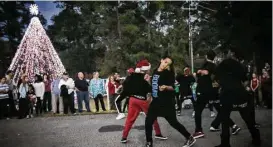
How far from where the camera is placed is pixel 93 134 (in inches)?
274

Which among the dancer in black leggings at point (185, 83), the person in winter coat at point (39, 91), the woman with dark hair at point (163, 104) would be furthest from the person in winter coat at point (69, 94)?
the woman with dark hair at point (163, 104)

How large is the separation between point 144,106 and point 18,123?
487 cm

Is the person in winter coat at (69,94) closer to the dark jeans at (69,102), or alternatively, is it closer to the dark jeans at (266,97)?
the dark jeans at (69,102)

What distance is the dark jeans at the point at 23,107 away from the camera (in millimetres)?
10500

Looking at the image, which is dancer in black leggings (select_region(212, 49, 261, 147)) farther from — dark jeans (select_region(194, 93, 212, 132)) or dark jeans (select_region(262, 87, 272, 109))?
dark jeans (select_region(262, 87, 272, 109))

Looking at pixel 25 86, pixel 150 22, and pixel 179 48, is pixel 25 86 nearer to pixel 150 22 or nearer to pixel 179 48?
pixel 179 48

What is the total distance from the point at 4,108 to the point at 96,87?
2932 mm

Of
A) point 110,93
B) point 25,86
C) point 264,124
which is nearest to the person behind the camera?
point 264,124

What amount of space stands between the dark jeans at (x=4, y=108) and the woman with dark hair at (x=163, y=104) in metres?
6.61

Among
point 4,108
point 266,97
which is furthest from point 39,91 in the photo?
point 266,97

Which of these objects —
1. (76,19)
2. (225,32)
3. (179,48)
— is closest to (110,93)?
(225,32)

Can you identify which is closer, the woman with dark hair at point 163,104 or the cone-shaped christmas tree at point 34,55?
the woman with dark hair at point 163,104

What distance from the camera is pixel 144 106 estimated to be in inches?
234

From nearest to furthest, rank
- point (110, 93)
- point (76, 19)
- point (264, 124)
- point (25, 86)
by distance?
point (264, 124) < point (25, 86) < point (110, 93) < point (76, 19)
